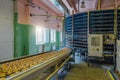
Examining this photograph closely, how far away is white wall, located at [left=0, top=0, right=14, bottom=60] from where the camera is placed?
491cm

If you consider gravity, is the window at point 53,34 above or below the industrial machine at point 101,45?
above

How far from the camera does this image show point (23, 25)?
6.16 metres

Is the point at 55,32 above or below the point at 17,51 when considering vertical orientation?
above

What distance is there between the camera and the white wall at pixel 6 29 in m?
4.91

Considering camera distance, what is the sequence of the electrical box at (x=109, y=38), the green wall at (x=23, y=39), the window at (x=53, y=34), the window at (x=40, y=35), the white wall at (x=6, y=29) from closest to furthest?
the electrical box at (x=109, y=38) → the white wall at (x=6, y=29) → the green wall at (x=23, y=39) → the window at (x=40, y=35) → the window at (x=53, y=34)

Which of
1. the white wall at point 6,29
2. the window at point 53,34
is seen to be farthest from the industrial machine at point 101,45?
the window at point 53,34

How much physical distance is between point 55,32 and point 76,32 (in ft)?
19.5

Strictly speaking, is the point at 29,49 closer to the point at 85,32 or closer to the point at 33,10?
the point at 33,10

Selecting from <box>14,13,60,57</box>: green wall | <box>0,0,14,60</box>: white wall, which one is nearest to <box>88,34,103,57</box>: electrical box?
<box>14,13,60,57</box>: green wall

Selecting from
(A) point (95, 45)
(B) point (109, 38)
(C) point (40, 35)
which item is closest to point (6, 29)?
(C) point (40, 35)

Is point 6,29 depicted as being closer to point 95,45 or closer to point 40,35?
point 40,35

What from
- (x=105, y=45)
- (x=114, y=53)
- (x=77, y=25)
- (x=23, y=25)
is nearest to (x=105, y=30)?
(x=105, y=45)

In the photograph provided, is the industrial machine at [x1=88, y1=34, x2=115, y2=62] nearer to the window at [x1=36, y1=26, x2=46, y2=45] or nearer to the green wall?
the green wall

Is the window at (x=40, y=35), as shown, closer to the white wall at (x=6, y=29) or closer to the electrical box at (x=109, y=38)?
the white wall at (x=6, y=29)
